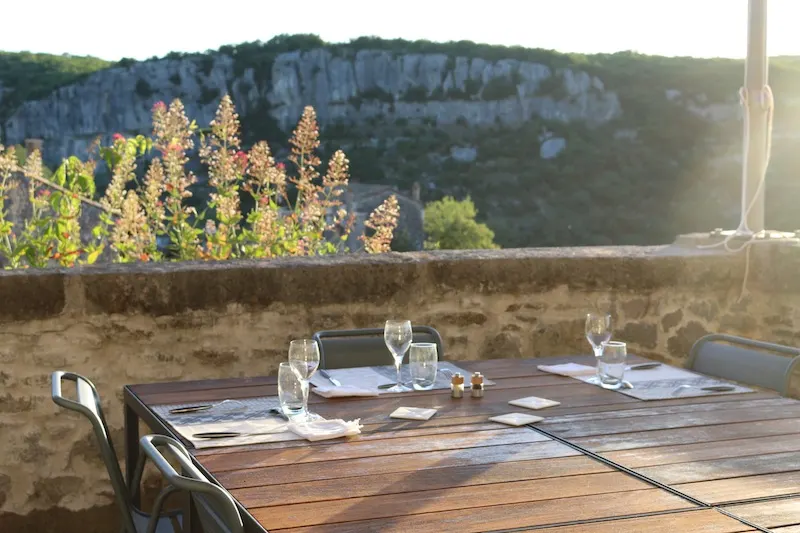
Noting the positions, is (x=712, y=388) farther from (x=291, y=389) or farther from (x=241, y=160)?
(x=241, y=160)

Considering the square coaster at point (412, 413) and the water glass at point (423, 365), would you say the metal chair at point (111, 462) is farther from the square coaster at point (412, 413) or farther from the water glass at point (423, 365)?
the water glass at point (423, 365)

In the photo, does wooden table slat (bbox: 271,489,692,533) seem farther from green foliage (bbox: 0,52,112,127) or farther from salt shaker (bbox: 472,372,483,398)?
green foliage (bbox: 0,52,112,127)

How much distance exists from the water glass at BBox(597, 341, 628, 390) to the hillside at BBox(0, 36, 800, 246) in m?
32.3

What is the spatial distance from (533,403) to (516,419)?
0.57ft

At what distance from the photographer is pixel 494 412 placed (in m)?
2.15

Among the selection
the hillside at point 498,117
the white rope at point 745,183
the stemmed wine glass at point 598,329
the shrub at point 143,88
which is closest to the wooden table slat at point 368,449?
the stemmed wine glass at point 598,329

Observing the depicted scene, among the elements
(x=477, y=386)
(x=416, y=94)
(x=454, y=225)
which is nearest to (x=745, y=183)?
(x=477, y=386)

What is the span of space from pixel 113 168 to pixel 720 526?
3.82 metres

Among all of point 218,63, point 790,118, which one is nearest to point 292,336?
point 790,118

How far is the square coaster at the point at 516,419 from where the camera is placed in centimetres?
203

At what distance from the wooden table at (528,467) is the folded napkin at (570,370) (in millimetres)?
220

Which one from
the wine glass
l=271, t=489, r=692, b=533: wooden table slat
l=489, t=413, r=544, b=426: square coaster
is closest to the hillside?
the wine glass

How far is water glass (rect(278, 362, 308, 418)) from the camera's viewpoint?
1995 mm

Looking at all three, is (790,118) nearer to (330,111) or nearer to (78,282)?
(330,111)
